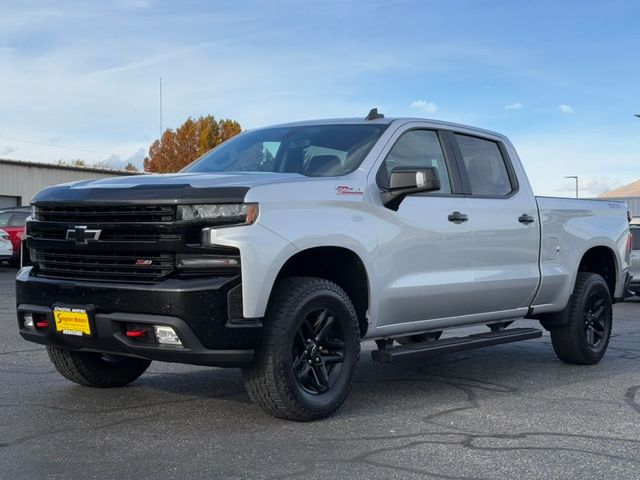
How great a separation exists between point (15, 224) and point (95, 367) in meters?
16.5

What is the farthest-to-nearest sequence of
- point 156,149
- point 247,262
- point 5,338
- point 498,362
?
point 156,149 < point 5,338 < point 498,362 < point 247,262

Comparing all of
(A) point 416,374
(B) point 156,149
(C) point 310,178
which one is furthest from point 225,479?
(B) point 156,149

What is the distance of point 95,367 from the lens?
617 centimetres

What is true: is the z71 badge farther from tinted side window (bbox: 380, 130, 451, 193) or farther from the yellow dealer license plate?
the yellow dealer license plate

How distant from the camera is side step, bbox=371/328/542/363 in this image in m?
5.79

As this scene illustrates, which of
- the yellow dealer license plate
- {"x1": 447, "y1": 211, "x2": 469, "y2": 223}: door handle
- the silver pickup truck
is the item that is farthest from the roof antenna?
the yellow dealer license plate

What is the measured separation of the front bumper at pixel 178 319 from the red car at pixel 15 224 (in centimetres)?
1683

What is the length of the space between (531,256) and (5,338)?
5356 millimetres

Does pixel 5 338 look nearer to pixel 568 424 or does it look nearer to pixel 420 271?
pixel 420 271

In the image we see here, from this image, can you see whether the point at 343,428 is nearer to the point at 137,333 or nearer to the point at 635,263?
the point at 137,333

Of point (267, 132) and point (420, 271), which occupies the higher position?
point (267, 132)

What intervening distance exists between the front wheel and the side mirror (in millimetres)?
806

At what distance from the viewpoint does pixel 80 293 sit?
5133 mm

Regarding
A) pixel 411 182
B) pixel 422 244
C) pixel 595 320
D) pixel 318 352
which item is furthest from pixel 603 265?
→ pixel 318 352
